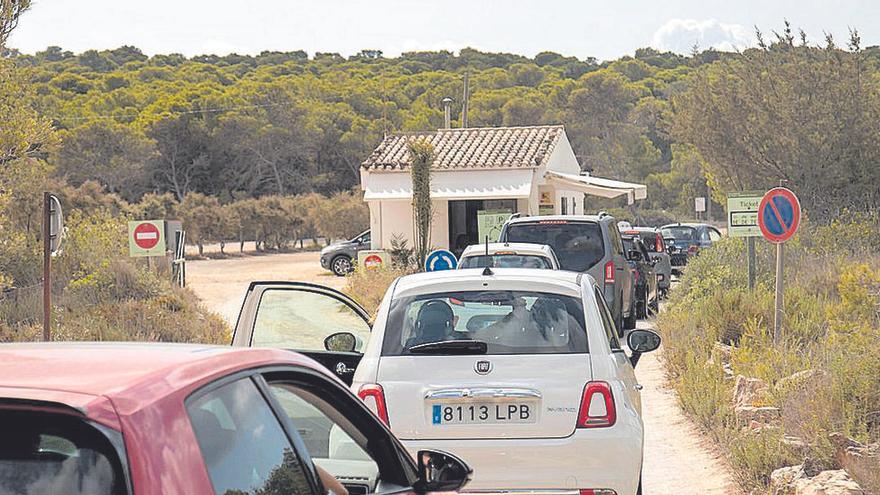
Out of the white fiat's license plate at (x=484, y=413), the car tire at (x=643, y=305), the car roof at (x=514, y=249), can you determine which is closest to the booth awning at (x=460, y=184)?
the car tire at (x=643, y=305)

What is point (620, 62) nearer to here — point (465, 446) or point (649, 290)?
point (649, 290)

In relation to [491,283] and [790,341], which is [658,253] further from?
[491,283]

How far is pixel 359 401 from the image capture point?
3.97m

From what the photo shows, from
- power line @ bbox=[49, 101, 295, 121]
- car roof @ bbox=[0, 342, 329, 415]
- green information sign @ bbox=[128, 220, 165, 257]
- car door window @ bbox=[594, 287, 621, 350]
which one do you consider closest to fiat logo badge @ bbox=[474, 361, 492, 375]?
car door window @ bbox=[594, 287, 621, 350]

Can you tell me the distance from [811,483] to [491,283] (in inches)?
91.5

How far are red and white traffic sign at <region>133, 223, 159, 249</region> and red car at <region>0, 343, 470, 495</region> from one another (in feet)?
55.5

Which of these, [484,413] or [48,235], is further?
[48,235]

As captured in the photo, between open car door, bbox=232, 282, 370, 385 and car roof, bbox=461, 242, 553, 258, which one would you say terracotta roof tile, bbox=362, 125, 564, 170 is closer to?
car roof, bbox=461, 242, 553, 258

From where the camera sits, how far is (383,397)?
22.5 ft

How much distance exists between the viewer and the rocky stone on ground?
7191mm

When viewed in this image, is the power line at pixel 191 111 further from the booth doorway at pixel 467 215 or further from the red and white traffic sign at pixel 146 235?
the red and white traffic sign at pixel 146 235

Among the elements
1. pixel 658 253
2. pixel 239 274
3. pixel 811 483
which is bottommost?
pixel 239 274

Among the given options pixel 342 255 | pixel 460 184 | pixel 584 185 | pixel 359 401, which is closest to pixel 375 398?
pixel 359 401

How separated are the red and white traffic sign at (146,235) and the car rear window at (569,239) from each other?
6053 mm
